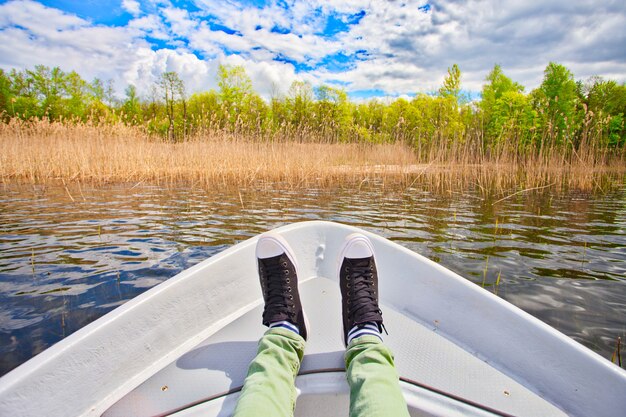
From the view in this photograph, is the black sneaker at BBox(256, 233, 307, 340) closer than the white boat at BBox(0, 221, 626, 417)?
No

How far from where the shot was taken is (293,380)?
31.5 inches

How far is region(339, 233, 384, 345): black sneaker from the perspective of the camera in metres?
1.03

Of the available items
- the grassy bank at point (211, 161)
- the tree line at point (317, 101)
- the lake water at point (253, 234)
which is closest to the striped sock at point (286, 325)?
the lake water at point (253, 234)

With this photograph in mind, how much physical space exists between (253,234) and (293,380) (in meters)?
2.02

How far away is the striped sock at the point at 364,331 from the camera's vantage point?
96 centimetres

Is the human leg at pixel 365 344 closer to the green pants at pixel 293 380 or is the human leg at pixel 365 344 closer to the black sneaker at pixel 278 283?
the green pants at pixel 293 380

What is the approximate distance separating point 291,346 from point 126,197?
14.6 ft

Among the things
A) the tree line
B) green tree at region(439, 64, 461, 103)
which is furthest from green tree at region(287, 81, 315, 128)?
green tree at region(439, 64, 461, 103)

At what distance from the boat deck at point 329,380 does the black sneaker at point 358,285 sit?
0.39 feet

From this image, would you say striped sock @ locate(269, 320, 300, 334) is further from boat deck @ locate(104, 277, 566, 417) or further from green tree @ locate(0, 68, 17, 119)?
green tree @ locate(0, 68, 17, 119)

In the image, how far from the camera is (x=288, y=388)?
75cm

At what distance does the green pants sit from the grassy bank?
5.06 meters

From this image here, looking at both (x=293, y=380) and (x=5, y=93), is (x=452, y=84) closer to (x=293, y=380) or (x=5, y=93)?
A: (x=293, y=380)

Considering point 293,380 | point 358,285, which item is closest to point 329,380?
point 293,380
